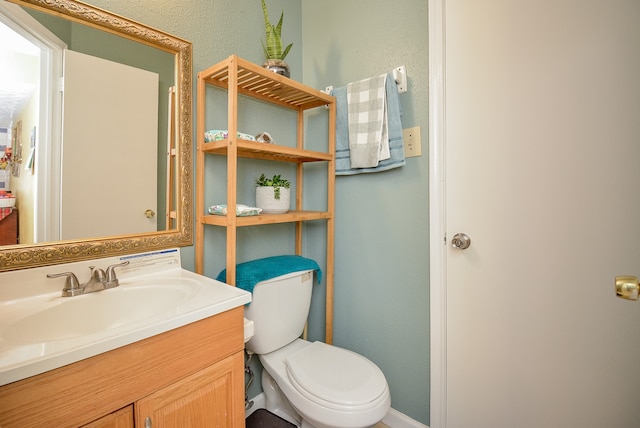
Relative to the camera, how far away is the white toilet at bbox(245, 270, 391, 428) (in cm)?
106

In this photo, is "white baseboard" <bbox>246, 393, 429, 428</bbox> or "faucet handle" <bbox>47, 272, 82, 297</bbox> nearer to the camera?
"faucet handle" <bbox>47, 272, 82, 297</bbox>

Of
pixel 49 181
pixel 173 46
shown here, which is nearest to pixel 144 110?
pixel 173 46

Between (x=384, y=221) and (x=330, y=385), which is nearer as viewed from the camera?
(x=330, y=385)

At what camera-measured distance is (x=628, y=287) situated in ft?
2.32

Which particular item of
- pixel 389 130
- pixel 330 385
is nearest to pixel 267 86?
pixel 389 130

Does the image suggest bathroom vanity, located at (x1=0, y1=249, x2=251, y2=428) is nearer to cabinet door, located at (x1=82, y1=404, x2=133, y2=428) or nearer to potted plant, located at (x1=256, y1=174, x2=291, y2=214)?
cabinet door, located at (x1=82, y1=404, x2=133, y2=428)

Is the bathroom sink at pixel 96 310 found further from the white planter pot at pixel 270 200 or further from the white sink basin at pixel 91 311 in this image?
the white planter pot at pixel 270 200

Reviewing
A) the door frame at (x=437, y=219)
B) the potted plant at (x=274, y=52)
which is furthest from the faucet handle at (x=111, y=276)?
the door frame at (x=437, y=219)

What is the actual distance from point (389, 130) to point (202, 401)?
4.12 feet

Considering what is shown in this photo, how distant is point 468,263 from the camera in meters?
1.24

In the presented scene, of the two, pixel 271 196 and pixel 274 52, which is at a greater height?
pixel 274 52

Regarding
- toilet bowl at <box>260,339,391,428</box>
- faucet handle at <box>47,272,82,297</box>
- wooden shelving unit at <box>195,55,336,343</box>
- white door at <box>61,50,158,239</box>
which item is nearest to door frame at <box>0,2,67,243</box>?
white door at <box>61,50,158,239</box>

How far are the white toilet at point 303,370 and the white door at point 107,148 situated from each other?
60cm

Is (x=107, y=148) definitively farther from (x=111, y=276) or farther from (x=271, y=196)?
(x=271, y=196)
